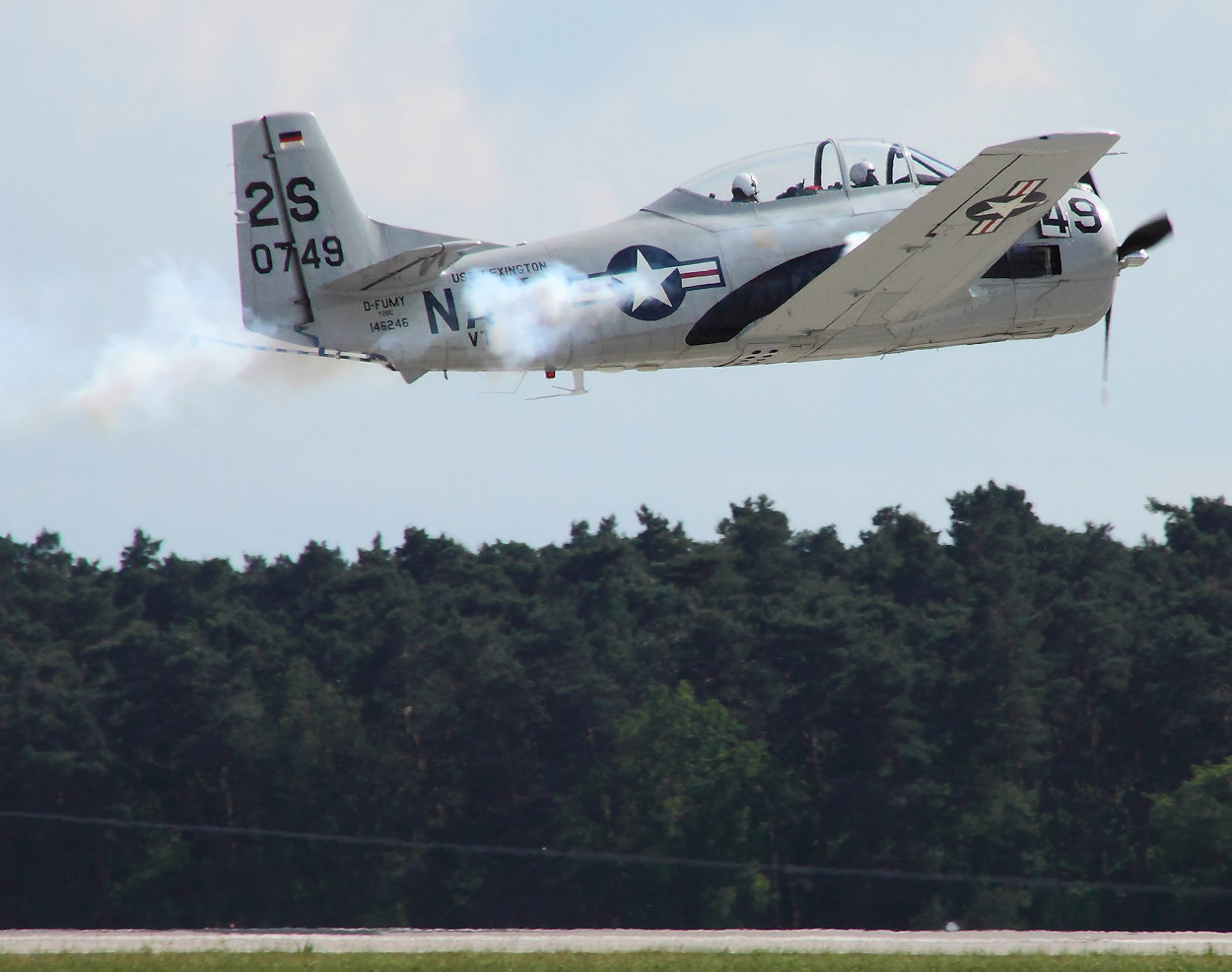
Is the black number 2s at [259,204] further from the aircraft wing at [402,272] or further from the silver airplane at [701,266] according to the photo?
the aircraft wing at [402,272]

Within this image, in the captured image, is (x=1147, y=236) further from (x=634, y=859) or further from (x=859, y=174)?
(x=634, y=859)

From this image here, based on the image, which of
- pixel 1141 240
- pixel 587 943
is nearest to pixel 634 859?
pixel 587 943

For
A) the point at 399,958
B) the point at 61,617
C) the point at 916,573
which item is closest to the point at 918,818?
the point at 916,573

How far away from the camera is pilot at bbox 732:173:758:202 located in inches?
844

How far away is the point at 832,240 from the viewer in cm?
2134

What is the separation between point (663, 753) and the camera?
80.8 m

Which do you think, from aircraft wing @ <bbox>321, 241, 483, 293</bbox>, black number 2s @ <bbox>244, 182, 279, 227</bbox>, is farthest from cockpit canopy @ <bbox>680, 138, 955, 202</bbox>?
black number 2s @ <bbox>244, 182, 279, 227</bbox>

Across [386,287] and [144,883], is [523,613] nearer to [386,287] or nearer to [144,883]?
[144,883]

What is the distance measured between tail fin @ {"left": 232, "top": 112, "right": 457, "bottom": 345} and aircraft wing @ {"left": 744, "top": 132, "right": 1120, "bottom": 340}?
182 inches

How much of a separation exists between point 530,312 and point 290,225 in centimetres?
310

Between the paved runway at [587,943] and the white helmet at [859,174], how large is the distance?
12818 millimetres

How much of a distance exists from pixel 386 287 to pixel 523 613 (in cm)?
7392

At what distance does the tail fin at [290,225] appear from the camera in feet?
66.7

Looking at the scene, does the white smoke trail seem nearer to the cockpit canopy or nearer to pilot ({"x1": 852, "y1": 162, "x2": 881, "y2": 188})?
the cockpit canopy
